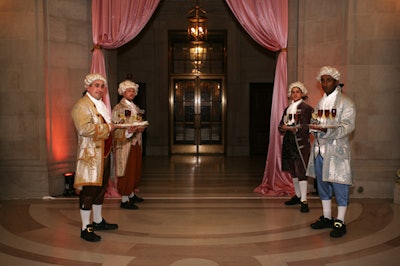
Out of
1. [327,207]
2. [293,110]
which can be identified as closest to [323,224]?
[327,207]

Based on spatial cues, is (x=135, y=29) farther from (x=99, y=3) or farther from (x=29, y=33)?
(x=29, y=33)

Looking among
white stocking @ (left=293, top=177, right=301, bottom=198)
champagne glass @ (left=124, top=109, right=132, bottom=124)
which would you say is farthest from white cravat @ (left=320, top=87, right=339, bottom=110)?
champagne glass @ (left=124, top=109, right=132, bottom=124)

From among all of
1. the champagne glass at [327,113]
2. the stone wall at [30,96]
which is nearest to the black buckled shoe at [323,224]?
the champagne glass at [327,113]

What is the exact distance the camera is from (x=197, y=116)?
42.2 ft

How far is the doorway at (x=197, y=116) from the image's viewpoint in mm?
12797

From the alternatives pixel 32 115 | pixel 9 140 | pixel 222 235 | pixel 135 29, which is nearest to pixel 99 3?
pixel 135 29

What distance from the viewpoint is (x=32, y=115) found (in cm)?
654

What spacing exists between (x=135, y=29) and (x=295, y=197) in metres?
3.62

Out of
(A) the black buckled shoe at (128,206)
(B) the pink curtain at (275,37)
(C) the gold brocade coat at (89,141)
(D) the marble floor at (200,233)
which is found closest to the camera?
(D) the marble floor at (200,233)

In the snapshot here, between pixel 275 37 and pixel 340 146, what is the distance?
2.84 meters

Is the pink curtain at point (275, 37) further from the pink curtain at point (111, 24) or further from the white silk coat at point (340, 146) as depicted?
the white silk coat at point (340, 146)

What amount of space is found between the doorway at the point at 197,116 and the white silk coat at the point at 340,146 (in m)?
8.19

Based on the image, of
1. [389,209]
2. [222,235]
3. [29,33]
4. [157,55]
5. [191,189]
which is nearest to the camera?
[222,235]

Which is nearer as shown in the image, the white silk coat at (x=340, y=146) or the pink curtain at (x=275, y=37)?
the white silk coat at (x=340, y=146)
